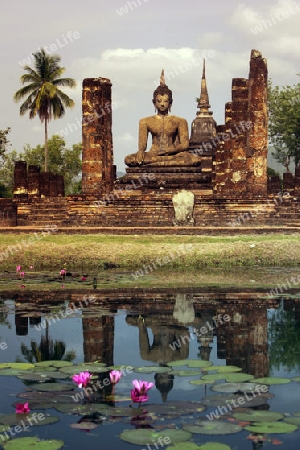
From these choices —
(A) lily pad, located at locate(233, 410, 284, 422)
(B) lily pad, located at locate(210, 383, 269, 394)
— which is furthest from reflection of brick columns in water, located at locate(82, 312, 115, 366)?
(A) lily pad, located at locate(233, 410, 284, 422)

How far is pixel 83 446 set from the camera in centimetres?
431

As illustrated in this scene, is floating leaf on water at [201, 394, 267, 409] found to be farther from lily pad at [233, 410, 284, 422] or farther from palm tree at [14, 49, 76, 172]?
palm tree at [14, 49, 76, 172]

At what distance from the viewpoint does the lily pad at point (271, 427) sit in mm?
4391

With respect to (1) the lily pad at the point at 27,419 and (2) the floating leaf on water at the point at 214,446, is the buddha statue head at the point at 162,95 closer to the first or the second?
(1) the lily pad at the point at 27,419

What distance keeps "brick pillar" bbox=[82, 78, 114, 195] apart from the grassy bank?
19.5 feet

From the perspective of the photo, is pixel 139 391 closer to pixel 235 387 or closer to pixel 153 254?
pixel 235 387

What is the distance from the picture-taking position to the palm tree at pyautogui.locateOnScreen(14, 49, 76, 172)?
46906 millimetres

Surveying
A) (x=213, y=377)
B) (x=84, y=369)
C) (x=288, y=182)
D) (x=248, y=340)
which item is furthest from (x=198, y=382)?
(x=288, y=182)

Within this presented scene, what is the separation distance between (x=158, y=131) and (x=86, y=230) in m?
7.85

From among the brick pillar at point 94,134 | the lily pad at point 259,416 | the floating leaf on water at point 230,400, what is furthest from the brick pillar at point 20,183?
the lily pad at point 259,416

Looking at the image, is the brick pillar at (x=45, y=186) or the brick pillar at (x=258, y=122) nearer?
the brick pillar at (x=258, y=122)

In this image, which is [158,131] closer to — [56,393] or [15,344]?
[15,344]

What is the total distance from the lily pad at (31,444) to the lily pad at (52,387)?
98 cm

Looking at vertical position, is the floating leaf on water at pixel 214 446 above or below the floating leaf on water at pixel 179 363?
below
